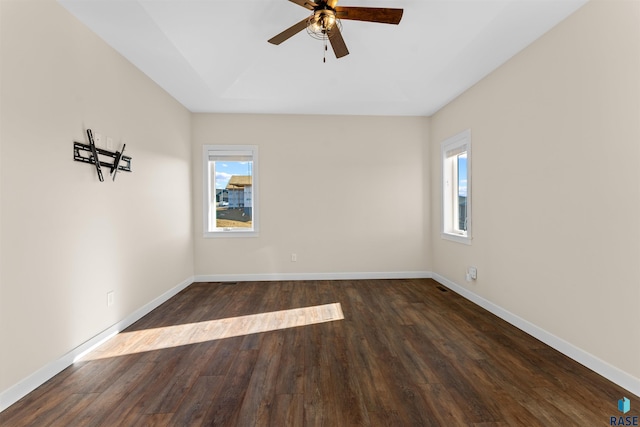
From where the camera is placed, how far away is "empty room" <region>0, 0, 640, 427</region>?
1900mm

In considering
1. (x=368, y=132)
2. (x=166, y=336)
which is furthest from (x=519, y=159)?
(x=166, y=336)

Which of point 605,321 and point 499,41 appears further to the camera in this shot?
point 499,41

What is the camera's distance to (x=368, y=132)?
4.98 m

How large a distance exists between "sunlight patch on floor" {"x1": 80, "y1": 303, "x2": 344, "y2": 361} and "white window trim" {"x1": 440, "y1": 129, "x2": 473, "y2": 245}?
1879 millimetres

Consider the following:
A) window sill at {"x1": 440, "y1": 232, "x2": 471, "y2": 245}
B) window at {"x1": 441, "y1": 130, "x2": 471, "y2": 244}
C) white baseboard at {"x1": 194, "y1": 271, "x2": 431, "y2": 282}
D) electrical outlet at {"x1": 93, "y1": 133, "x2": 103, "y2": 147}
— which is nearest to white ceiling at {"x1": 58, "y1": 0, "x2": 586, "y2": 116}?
window at {"x1": 441, "y1": 130, "x2": 471, "y2": 244}

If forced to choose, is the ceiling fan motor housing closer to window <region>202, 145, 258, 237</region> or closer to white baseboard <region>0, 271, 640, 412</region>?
window <region>202, 145, 258, 237</region>

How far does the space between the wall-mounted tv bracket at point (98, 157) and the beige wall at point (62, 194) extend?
0.06 metres

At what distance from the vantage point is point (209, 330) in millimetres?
2961

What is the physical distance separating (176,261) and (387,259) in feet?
10.4

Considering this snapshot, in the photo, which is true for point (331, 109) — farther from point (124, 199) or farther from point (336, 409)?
point (336, 409)

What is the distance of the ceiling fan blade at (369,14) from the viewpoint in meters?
2.09

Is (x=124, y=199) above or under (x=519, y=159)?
under

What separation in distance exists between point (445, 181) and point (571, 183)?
2.21 meters

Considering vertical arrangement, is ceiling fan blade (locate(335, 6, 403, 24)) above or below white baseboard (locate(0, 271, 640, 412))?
above
